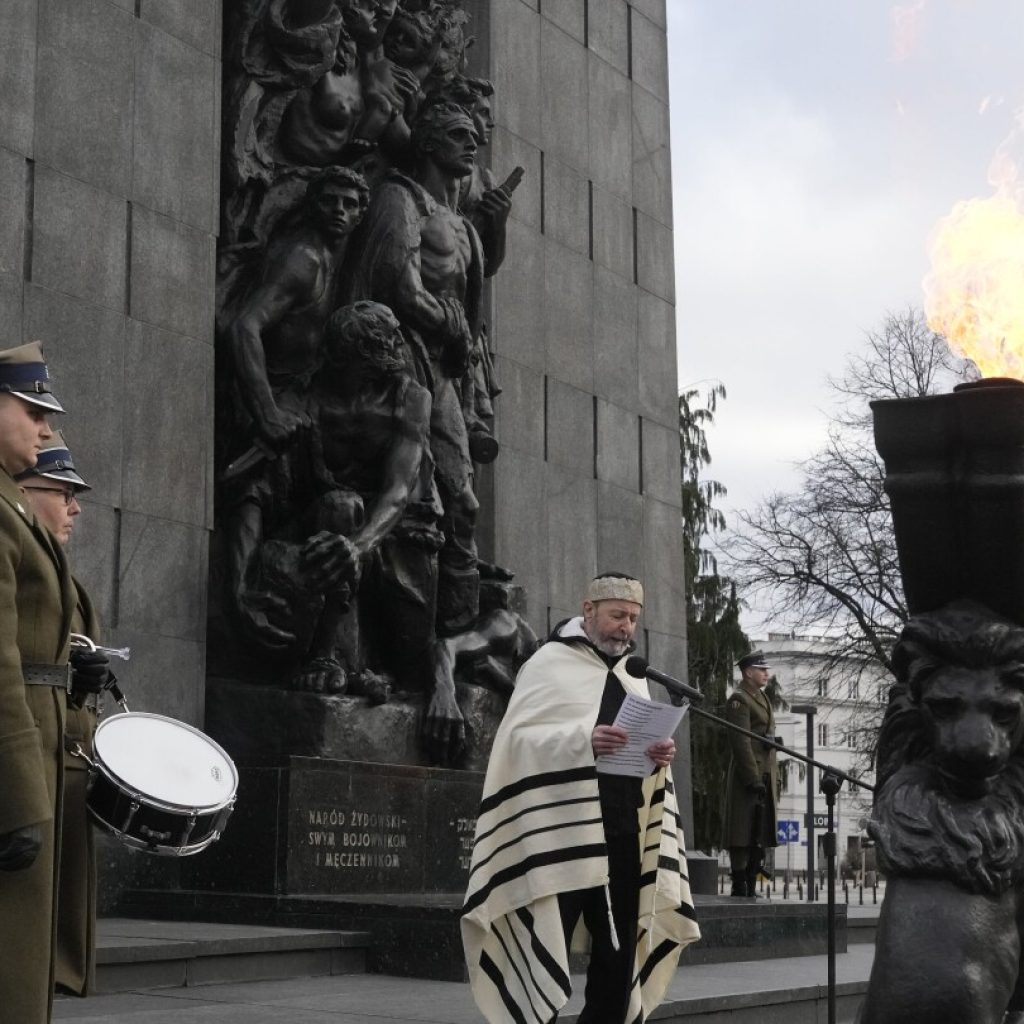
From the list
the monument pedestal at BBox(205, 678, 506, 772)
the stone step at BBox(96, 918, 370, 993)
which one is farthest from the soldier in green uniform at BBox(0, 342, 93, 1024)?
the monument pedestal at BBox(205, 678, 506, 772)

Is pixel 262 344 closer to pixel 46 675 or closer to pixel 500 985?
pixel 500 985

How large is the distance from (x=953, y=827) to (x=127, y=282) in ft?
24.5

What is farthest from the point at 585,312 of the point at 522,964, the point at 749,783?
the point at 522,964

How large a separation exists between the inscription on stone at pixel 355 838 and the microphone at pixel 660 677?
12.4 ft

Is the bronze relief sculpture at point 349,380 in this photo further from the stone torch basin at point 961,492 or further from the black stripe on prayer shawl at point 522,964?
the stone torch basin at point 961,492

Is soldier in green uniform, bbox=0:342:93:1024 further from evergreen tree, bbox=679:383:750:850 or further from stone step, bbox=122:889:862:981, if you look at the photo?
evergreen tree, bbox=679:383:750:850

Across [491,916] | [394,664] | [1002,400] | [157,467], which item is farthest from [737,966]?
[1002,400]

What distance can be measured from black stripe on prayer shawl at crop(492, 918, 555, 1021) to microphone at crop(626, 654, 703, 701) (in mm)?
1110

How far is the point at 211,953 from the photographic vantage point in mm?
8281

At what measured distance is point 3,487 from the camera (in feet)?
16.0

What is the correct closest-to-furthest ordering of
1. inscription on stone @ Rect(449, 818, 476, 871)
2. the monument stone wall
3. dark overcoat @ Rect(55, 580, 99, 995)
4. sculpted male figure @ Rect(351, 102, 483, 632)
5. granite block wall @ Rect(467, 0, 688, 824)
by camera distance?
dark overcoat @ Rect(55, 580, 99, 995)
the monument stone wall
inscription on stone @ Rect(449, 818, 476, 871)
sculpted male figure @ Rect(351, 102, 483, 632)
granite block wall @ Rect(467, 0, 688, 824)

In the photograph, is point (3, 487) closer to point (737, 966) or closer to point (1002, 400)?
point (1002, 400)

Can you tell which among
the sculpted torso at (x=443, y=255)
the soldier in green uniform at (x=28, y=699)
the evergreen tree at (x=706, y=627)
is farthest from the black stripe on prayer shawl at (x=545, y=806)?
the evergreen tree at (x=706, y=627)

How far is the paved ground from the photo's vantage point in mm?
7152
